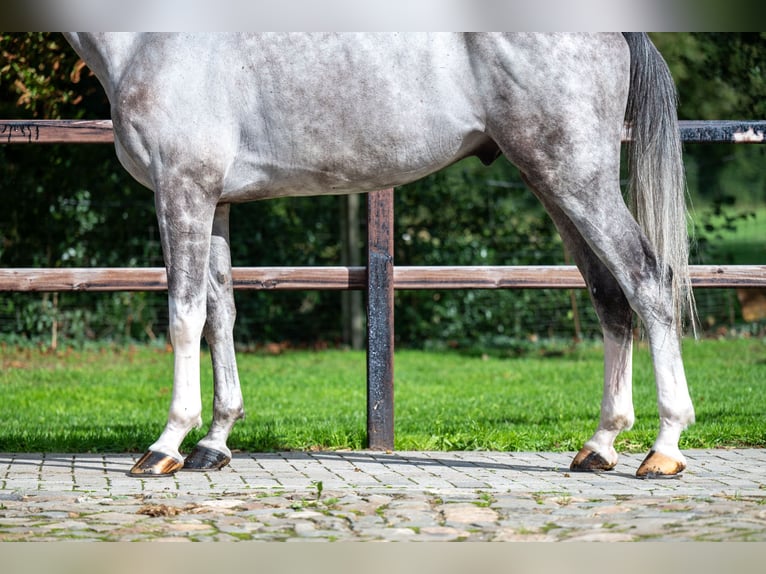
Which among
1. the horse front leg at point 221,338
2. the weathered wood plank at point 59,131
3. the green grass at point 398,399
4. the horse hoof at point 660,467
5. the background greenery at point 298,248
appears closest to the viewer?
the horse hoof at point 660,467

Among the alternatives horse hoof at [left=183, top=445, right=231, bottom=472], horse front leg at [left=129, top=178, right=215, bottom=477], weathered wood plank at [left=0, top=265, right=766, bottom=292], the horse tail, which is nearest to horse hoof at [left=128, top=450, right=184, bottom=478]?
horse front leg at [left=129, top=178, right=215, bottom=477]

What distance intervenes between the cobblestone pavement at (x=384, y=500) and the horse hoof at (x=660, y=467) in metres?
0.06

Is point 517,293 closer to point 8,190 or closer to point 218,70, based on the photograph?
point 8,190

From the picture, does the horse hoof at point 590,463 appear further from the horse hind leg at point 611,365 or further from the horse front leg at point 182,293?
the horse front leg at point 182,293

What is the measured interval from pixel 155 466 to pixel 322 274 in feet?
5.23

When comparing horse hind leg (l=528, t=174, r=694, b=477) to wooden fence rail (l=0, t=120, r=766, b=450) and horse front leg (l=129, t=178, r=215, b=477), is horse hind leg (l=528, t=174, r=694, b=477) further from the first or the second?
horse front leg (l=129, t=178, r=215, b=477)

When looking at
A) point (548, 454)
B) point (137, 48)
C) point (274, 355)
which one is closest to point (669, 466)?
point (548, 454)

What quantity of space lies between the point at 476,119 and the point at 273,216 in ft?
28.0

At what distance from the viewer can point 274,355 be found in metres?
12.7

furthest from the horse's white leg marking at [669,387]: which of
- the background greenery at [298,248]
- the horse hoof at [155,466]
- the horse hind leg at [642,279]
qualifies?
the background greenery at [298,248]

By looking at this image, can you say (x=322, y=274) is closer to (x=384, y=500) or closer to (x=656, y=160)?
(x=656, y=160)

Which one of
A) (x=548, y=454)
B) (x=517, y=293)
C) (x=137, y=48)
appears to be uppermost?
(x=137, y=48)

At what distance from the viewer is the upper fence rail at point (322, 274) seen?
5.63m

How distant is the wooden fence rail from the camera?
18.5ft
